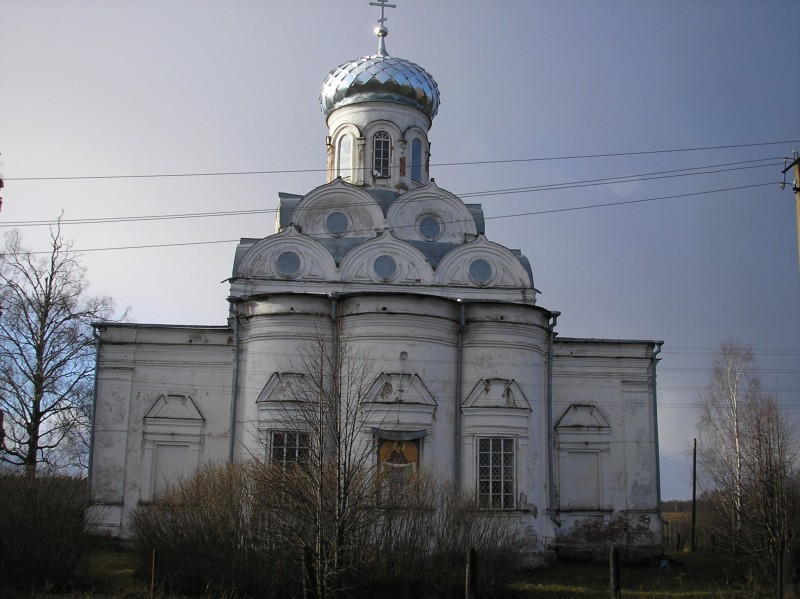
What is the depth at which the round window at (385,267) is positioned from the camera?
19188mm

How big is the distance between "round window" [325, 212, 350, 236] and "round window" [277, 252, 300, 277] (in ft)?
4.62

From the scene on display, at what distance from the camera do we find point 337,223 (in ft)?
67.1

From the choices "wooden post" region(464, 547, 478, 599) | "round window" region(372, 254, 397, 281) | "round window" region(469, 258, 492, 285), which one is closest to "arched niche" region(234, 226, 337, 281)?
"round window" region(372, 254, 397, 281)

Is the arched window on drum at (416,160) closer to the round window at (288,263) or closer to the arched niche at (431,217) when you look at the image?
the arched niche at (431,217)

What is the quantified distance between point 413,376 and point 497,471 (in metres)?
2.46

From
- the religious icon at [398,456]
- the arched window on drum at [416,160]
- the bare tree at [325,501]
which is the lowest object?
the bare tree at [325,501]

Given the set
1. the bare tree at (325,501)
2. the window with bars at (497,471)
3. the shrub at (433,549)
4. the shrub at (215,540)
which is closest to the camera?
the bare tree at (325,501)

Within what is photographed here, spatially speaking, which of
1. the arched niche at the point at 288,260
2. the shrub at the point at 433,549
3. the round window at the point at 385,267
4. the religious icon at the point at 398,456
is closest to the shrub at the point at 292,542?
the shrub at the point at 433,549

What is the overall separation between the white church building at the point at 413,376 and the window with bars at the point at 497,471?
3 cm

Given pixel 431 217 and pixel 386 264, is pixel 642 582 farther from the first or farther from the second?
pixel 431 217

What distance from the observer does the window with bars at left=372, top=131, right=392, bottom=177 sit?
2228 cm

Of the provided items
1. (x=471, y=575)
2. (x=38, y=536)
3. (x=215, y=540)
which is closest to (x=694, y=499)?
(x=471, y=575)

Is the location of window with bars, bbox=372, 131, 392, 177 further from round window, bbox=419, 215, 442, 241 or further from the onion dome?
round window, bbox=419, 215, 442, 241

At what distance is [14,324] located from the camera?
808 inches
